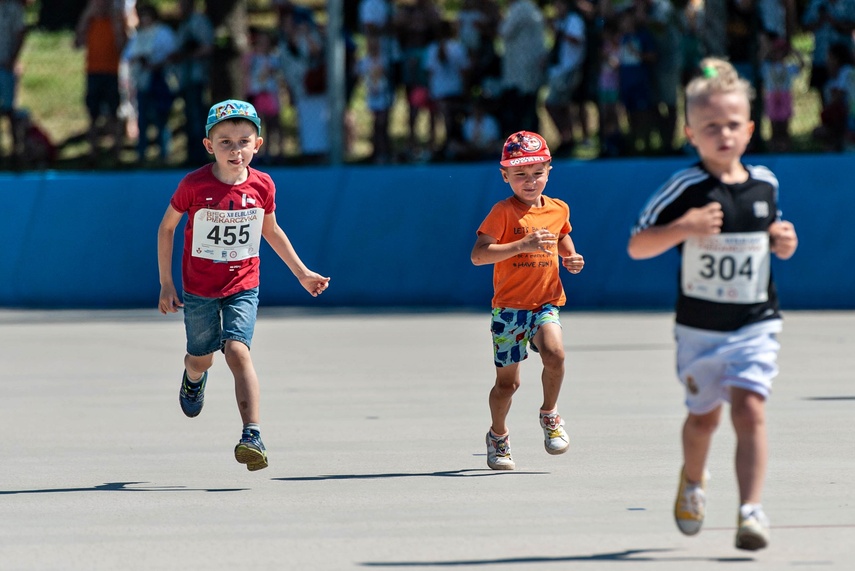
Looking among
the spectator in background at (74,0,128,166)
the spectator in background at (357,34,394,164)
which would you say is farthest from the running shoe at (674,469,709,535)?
the spectator in background at (74,0,128,166)

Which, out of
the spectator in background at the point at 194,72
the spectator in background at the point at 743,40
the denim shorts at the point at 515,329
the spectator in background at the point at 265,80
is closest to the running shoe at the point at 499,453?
the denim shorts at the point at 515,329

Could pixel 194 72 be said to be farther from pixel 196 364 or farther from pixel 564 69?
pixel 196 364

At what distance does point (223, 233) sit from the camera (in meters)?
6.98

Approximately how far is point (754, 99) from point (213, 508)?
9433 mm

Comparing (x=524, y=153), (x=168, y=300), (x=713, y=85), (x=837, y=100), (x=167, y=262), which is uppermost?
(x=837, y=100)

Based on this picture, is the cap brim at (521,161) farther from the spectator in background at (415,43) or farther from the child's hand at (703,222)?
the spectator in background at (415,43)

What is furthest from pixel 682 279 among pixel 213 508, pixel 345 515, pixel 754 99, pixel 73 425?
pixel 754 99

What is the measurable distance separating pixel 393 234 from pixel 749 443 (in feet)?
33.4

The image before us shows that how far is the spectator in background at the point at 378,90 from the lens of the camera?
52.1ft

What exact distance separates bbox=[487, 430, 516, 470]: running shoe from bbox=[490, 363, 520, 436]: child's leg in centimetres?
3

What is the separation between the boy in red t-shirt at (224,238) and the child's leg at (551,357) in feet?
3.31

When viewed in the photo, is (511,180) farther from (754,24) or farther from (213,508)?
(754,24)

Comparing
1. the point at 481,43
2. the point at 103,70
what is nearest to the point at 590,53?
the point at 481,43

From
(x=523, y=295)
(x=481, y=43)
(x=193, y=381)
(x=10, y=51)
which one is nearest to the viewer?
(x=523, y=295)
